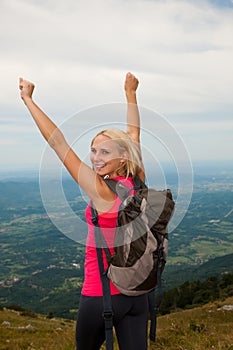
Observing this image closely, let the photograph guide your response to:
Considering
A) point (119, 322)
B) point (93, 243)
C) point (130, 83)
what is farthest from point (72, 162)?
point (130, 83)

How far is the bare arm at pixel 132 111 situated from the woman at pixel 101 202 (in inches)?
13.7

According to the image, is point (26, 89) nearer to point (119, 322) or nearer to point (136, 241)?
point (136, 241)

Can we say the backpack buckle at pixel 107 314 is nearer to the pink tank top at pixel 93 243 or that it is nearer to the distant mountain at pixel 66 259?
the pink tank top at pixel 93 243

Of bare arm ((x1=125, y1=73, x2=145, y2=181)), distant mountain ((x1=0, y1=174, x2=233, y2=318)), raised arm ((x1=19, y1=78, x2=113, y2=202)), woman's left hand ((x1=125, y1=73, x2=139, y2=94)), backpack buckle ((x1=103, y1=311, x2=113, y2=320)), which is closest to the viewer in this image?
raised arm ((x1=19, y1=78, x2=113, y2=202))

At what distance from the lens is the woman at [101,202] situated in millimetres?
2852

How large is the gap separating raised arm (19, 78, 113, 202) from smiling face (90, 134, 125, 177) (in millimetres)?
174

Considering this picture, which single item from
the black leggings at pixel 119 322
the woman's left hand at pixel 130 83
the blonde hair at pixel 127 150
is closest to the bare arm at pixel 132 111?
the woman's left hand at pixel 130 83

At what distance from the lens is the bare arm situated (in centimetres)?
→ 377

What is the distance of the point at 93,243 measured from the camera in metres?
3.06

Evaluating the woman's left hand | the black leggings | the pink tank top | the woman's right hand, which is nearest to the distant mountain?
the woman's left hand

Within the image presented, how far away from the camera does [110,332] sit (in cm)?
309

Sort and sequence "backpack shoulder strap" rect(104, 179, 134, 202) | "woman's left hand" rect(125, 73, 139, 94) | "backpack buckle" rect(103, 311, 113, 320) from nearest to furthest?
"backpack shoulder strap" rect(104, 179, 134, 202) < "backpack buckle" rect(103, 311, 113, 320) < "woman's left hand" rect(125, 73, 139, 94)

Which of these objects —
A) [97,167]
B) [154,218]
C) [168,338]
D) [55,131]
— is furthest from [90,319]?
[168,338]

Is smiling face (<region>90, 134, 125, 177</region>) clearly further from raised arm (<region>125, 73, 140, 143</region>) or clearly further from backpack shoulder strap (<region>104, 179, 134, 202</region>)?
raised arm (<region>125, 73, 140, 143</region>)
